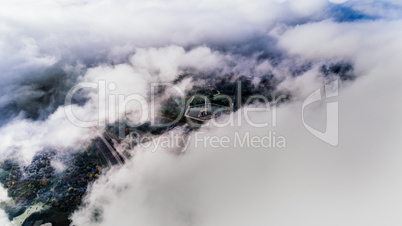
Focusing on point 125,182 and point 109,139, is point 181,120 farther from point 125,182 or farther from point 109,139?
point 125,182

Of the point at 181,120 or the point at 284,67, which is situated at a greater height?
the point at 284,67

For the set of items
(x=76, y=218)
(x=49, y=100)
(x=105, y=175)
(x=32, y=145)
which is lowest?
(x=76, y=218)

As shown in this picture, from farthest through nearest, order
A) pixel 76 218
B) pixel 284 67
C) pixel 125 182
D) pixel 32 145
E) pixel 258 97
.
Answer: pixel 284 67 < pixel 258 97 < pixel 32 145 < pixel 125 182 < pixel 76 218

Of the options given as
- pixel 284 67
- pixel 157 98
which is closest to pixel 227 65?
pixel 284 67

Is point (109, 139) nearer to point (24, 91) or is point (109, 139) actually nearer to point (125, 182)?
point (125, 182)

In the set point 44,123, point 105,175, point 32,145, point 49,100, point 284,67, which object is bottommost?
point 105,175

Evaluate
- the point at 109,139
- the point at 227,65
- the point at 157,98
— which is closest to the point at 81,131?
the point at 109,139

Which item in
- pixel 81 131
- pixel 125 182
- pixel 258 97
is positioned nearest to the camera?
pixel 125 182

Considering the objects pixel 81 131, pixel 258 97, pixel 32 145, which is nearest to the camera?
pixel 32 145

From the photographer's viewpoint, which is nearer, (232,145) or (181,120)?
(232,145)
